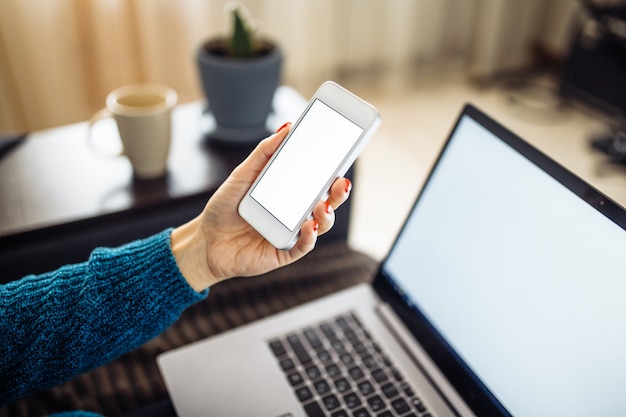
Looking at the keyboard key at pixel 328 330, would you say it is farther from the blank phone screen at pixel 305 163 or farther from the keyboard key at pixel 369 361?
the blank phone screen at pixel 305 163

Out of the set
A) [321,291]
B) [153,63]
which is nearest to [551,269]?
[321,291]

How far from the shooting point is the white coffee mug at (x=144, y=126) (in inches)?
29.4

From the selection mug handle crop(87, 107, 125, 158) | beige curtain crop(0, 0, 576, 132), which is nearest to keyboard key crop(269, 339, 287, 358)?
mug handle crop(87, 107, 125, 158)

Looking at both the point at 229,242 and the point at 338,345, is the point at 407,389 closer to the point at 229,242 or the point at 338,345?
the point at 338,345

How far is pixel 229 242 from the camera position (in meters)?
0.59

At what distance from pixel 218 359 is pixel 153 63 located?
4.42 ft

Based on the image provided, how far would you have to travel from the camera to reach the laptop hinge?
58 centimetres

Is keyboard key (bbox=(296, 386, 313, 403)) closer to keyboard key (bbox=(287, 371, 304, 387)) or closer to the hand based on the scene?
keyboard key (bbox=(287, 371, 304, 387))

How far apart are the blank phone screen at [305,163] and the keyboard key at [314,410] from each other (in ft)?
0.57

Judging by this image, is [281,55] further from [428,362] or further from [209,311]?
[428,362]

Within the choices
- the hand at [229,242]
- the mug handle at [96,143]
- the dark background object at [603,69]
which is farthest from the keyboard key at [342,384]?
the dark background object at [603,69]

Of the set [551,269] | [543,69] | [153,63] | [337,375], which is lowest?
[543,69]

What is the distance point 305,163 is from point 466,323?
8.7 inches

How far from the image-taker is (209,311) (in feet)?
2.48
